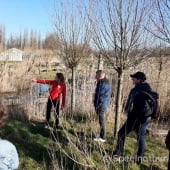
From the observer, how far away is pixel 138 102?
740cm

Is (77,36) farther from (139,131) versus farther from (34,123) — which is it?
(139,131)

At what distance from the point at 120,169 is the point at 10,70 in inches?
587

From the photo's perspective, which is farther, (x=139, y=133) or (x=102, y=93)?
(x=102, y=93)

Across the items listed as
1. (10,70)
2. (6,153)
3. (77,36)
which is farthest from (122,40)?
(10,70)

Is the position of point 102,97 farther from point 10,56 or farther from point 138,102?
point 10,56

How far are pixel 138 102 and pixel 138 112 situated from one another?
20 cm

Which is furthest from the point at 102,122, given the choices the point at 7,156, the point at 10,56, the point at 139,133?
the point at 10,56

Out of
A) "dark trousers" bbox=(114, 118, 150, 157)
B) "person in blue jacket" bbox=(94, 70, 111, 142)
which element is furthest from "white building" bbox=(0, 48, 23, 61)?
"dark trousers" bbox=(114, 118, 150, 157)

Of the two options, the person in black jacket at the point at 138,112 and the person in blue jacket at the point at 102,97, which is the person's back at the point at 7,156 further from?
the person in blue jacket at the point at 102,97

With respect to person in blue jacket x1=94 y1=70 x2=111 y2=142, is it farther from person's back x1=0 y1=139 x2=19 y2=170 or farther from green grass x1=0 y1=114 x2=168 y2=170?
person's back x1=0 y1=139 x2=19 y2=170

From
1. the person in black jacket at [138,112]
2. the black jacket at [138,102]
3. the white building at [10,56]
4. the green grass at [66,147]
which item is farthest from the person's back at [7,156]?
the white building at [10,56]

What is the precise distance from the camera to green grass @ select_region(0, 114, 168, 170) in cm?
686

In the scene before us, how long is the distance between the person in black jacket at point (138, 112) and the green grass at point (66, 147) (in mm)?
302

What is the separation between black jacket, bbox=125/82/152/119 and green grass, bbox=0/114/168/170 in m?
0.84
